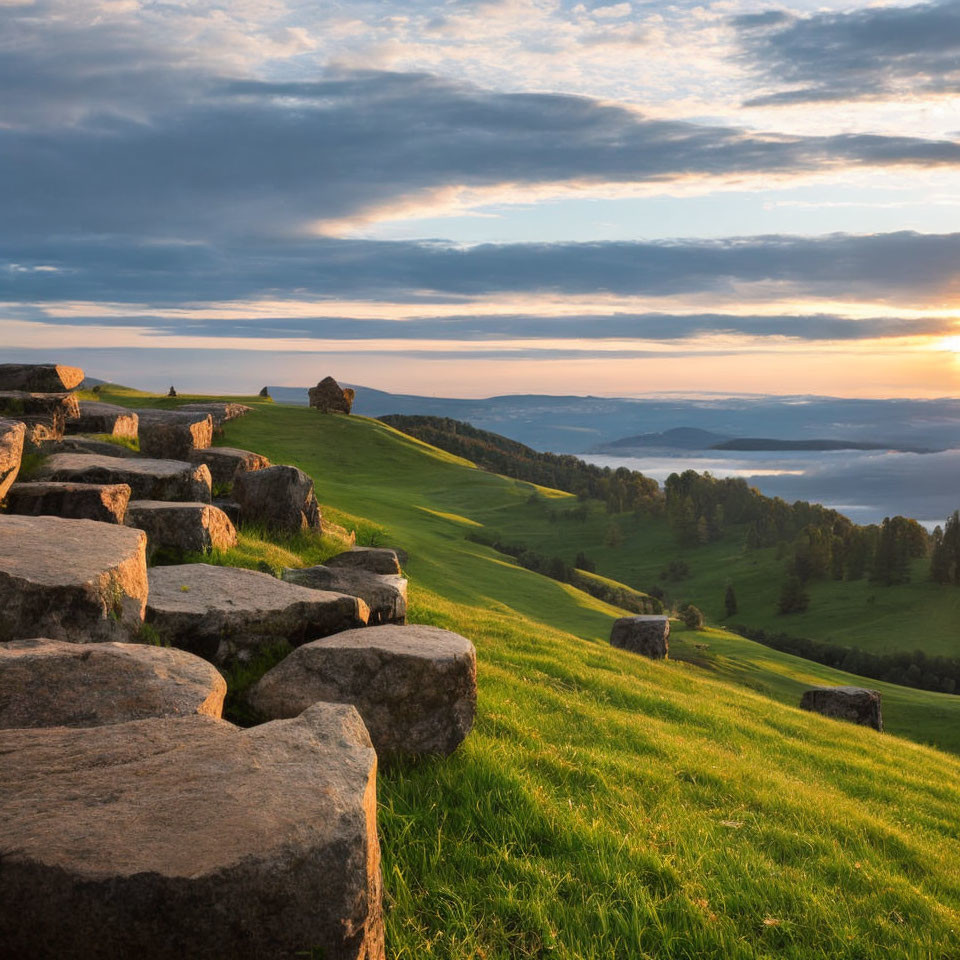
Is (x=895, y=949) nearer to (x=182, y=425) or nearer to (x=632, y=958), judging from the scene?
(x=632, y=958)

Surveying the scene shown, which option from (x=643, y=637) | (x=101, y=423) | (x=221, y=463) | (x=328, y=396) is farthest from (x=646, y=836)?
(x=328, y=396)

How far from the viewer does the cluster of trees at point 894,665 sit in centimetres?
9056

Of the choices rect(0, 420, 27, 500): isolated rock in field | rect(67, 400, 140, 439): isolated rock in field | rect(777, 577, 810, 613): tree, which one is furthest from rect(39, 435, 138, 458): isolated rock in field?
rect(777, 577, 810, 613): tree

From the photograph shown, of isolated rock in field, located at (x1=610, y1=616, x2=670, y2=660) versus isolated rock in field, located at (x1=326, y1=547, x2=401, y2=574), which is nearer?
isolated rock in field, located at (x1=326, y1=547, x2=401, y2=574)

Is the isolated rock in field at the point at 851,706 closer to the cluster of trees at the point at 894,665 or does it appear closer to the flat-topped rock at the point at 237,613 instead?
the flat-topped rock at the point at 237,613

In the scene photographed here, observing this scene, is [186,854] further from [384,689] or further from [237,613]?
[237,613]

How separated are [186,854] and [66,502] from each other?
8.89 m

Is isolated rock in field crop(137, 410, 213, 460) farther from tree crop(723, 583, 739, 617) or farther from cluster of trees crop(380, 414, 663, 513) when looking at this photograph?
cluster of trees crop(380, 414, 663, 513)

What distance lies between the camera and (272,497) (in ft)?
57.7

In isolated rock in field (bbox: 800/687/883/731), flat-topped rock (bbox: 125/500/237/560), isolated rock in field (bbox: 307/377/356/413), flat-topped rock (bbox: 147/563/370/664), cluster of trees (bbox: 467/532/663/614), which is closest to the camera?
flat-topped rock (bbox: 147/563/370/664)

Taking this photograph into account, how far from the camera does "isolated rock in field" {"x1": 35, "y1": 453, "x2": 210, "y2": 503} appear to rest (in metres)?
14.0

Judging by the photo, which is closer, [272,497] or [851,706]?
[272,497]

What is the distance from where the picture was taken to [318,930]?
14.8 feet

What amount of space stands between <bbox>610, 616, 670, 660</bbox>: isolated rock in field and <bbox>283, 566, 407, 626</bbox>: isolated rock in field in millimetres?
29359
